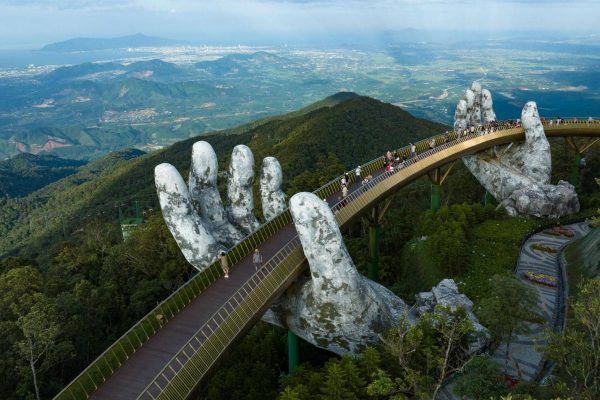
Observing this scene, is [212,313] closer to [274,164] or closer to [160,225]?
[274,164]

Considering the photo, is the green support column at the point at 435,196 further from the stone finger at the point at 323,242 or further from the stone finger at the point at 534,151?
the stone finger at the point at 323,242

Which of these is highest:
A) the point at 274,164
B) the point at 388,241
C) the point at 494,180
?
the point at 274,164

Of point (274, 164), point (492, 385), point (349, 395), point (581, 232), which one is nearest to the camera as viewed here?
point (492, 385)

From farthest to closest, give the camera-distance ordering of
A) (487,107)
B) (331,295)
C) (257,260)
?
1. (487,107)
2. (257,260)
3. (331,295)

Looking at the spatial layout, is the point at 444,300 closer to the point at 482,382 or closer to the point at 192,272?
the point at 482,382

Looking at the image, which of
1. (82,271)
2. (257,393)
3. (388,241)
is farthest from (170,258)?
(257,393)

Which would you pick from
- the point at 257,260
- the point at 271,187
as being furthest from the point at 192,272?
the point at 257,260

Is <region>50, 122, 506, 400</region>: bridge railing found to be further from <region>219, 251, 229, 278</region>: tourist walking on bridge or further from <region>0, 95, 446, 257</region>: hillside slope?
<region>0, 95, 446, 257</region>: hillside slope
